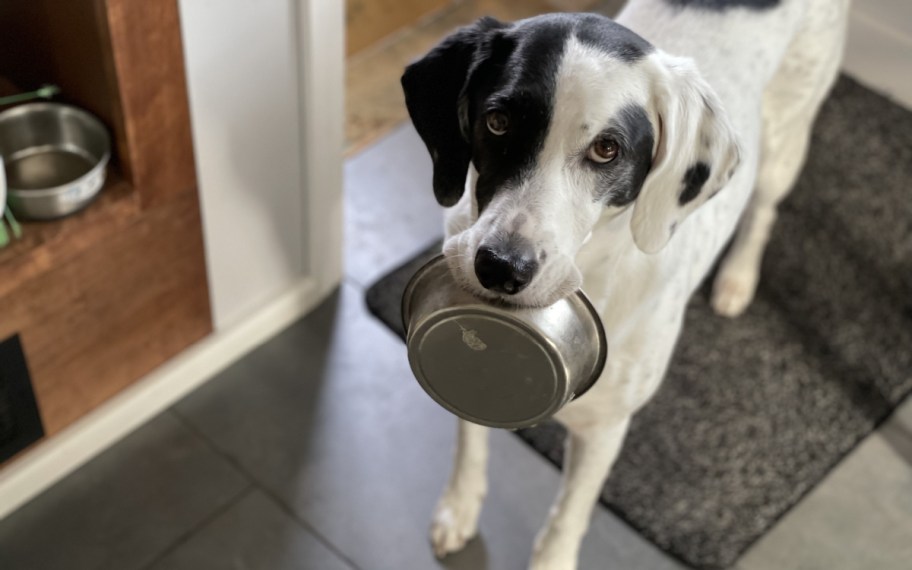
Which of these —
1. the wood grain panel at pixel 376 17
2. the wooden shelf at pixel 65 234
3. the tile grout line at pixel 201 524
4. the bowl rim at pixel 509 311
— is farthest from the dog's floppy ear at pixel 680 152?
the wood grain panel at pixel 376 17

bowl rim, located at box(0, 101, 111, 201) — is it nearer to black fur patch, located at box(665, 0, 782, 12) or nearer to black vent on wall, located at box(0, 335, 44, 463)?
black vent on wall, located at box(0, 335, 44, 463)

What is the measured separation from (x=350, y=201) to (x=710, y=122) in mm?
1331

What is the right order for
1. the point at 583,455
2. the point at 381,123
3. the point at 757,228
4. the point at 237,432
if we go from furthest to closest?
the point at 381,123
the point at 757,228
the point at 237,432
the point at 583,455

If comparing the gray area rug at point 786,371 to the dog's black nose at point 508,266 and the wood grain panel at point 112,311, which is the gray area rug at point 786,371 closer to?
the wood grain panel at point 112,311

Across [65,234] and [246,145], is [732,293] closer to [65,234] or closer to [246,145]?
[246,145]

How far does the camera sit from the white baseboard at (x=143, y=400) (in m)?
1.85

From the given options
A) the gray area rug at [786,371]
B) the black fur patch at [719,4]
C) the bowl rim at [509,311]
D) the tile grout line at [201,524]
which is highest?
the black fur patch at [719,4]

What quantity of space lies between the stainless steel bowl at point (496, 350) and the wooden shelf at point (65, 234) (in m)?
0.65

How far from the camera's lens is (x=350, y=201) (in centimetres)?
248

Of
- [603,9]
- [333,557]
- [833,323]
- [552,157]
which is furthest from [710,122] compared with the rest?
[603,9]

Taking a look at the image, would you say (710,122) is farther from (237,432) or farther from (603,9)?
(603,9)

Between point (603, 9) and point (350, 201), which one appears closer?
point (350, 201)

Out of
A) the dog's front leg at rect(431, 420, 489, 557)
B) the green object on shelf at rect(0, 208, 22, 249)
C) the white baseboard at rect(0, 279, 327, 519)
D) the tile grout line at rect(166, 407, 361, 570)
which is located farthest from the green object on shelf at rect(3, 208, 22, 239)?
the dog's front leg at rect(431, 420, 489, 557)

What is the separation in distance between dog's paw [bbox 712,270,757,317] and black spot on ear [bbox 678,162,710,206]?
1081 mm
